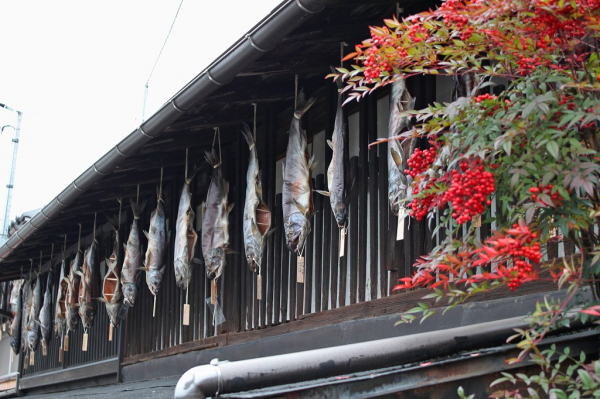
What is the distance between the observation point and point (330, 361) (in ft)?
10.5

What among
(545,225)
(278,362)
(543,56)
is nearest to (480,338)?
(545,225)

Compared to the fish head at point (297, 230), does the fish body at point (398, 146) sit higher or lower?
higher

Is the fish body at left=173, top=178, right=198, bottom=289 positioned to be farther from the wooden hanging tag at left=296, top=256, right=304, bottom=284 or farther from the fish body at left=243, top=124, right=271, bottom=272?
the wooden hanging tag at left=296, top=256, right=304, bottom=284

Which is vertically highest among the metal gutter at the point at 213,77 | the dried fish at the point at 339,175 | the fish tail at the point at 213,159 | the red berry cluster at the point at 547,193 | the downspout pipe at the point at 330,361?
the metal gutter at the point at 213,77

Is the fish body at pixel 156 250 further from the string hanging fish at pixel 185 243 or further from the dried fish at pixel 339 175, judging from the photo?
the dried fish at pixel 339 175

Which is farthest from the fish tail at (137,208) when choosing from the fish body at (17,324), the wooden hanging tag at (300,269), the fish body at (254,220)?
the fish body at (17,324)

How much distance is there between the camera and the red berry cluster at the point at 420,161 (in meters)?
3.57

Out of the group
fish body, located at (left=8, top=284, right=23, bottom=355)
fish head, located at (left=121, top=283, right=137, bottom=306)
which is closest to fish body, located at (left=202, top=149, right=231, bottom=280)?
fish head, located at (left=121, top=283, right=137, bottom=306)

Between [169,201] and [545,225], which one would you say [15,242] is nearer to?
[169,201]

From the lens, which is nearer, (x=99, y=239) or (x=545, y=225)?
(x=545, y=225)

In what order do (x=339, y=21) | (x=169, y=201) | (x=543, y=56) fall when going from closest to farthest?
(x=543, y=56), (x=339, y=21), (x=169, y=201)

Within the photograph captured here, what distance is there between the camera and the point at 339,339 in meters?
6.42

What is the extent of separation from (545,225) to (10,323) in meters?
15.0

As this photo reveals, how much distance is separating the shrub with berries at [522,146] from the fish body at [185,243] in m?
4.88
